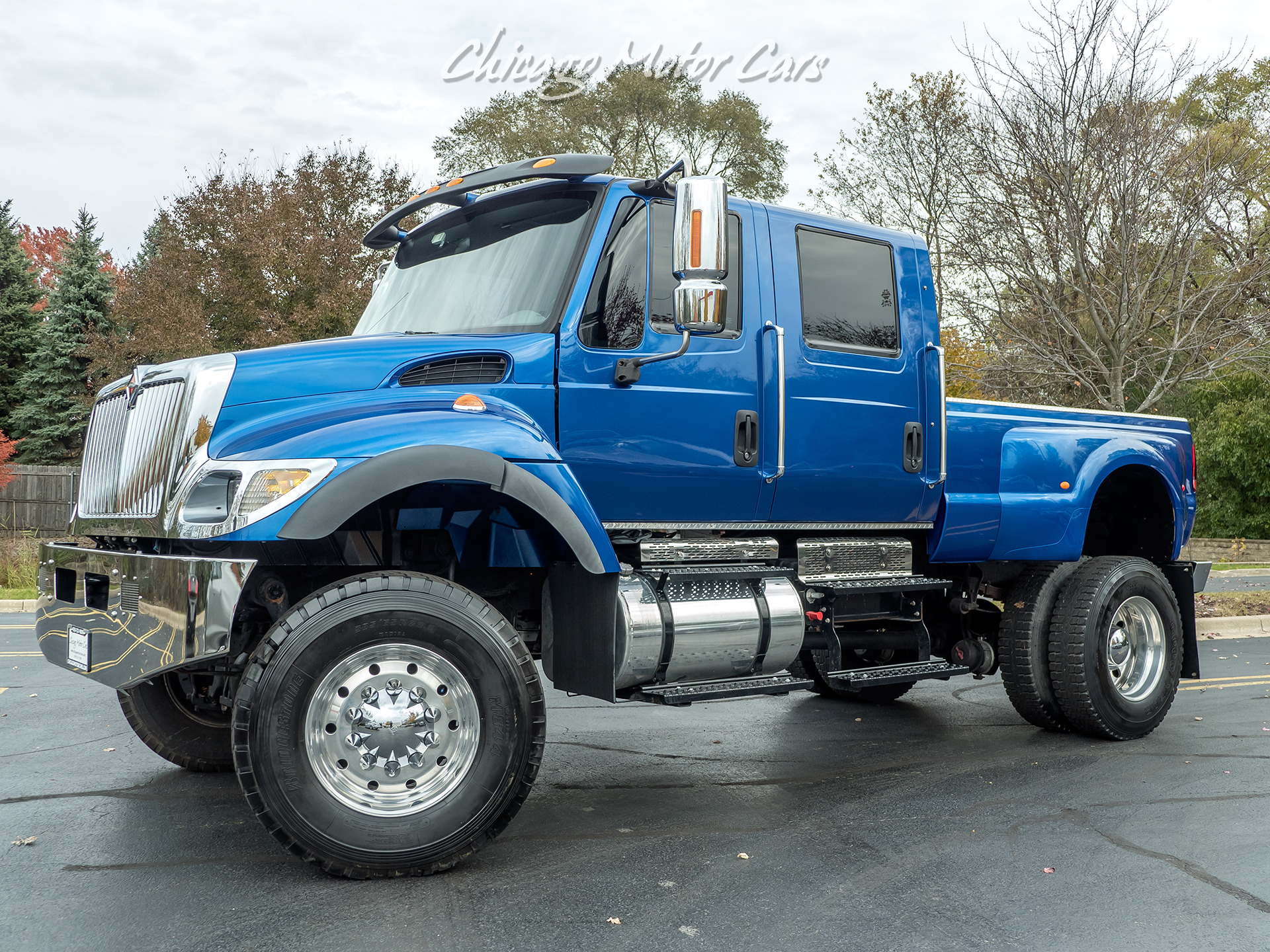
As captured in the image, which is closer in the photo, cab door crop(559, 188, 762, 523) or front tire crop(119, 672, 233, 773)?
cab door crop(559, 188, 762, 523)

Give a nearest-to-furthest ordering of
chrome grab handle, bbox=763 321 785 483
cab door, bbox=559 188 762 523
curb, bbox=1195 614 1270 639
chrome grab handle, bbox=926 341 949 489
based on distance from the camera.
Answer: cab door, bbox=559 188 762 523, chrome grab handle, bbox=763 321 785 483, chrome grab handle, bbox=926 341 949 489, curb, bbox=1195 614 1270 639

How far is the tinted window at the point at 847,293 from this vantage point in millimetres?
5355

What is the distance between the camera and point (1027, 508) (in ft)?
19.8

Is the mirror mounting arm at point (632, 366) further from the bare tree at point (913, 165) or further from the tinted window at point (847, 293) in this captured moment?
the bare tree at point (913, 165)

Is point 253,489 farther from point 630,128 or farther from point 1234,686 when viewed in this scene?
point 630,128

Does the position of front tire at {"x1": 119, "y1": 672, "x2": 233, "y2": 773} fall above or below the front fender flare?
below

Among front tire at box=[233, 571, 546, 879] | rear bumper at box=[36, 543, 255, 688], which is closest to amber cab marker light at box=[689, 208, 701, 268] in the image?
front tire at box=[233, 571, 546, 879]

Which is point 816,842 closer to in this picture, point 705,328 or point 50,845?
point 705,328

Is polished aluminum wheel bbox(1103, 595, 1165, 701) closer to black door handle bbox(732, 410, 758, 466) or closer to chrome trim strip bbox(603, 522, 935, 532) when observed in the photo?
chrome trim strip bbox(603, 522, 935, 532)

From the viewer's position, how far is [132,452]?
4215mm

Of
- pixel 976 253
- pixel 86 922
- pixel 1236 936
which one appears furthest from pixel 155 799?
pixel 976 253

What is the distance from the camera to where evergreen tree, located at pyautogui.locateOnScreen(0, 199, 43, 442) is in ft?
114

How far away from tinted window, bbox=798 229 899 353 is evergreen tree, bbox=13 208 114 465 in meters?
32.4

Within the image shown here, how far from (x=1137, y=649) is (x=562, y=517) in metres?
4.05
